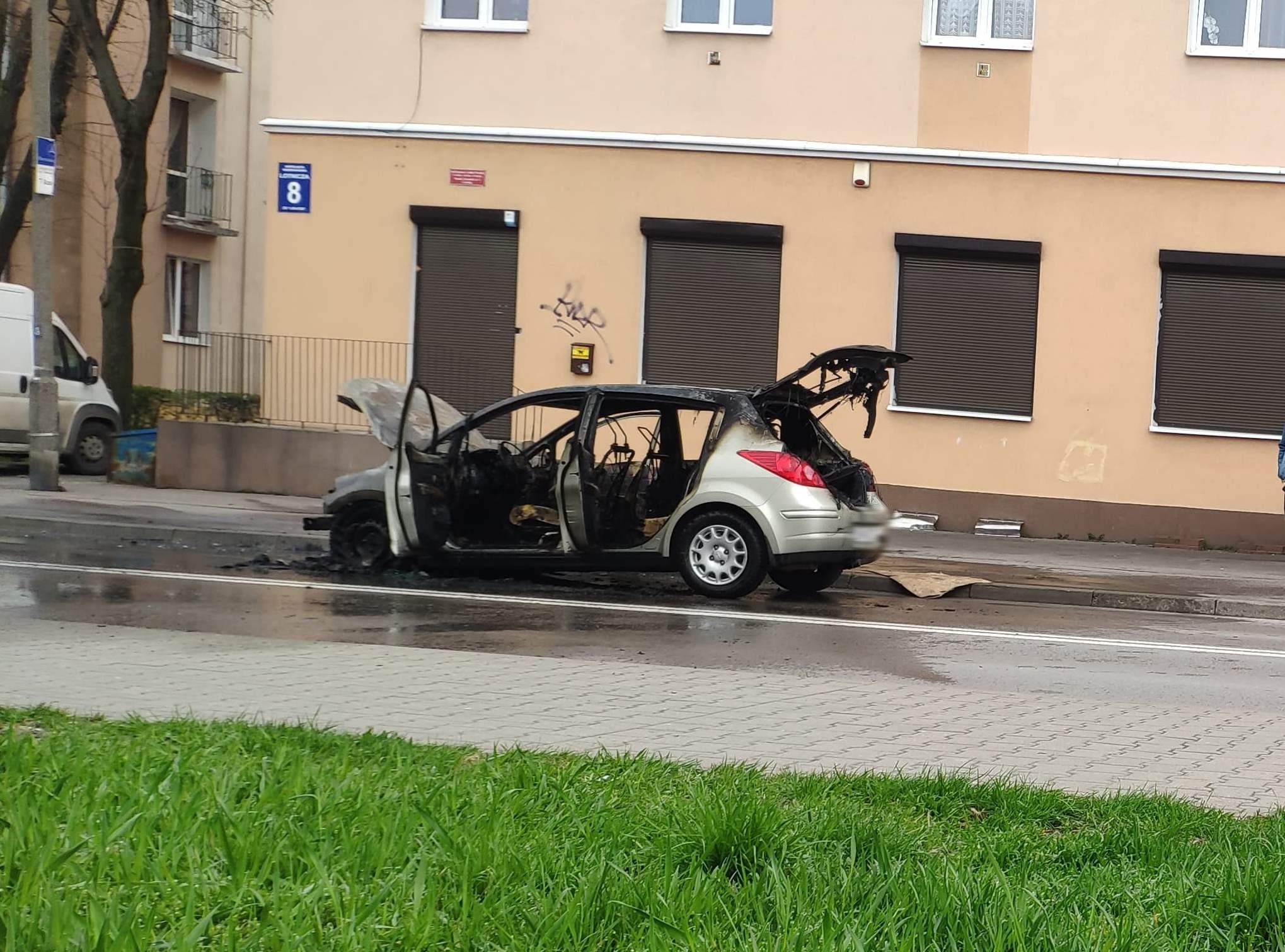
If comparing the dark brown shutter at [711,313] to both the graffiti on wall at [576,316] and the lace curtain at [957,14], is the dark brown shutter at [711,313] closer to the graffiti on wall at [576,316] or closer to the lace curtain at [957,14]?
the graffiti on wall at [576,316]

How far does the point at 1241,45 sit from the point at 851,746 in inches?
590

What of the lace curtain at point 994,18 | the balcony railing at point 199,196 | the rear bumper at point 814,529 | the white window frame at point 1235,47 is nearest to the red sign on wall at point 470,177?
the lace curtain at point 994,18

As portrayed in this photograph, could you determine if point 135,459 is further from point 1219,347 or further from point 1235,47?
point 1235,47

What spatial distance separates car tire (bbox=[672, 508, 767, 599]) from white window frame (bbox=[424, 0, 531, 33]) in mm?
9633

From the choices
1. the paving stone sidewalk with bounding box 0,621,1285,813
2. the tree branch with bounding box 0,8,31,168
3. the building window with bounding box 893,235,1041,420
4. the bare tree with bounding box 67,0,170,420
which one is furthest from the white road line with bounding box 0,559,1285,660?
the tree branch with bounding box 0,8,31,168

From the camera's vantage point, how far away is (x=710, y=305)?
63.0 ft

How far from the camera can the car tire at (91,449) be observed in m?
21.7

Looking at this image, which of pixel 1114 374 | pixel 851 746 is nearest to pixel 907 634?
pixel 851 746

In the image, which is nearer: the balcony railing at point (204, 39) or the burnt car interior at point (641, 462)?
the burnt car interior at point (641, 462)

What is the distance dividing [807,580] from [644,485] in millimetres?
1619

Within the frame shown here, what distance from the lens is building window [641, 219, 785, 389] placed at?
1900 cm

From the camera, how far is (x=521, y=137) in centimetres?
1925

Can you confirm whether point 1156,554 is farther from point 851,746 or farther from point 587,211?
point 851,746

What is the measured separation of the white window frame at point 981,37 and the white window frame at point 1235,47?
70.5 inches
